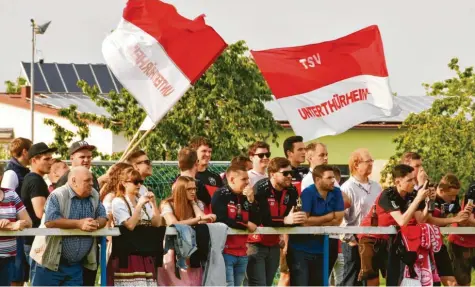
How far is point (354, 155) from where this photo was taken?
605 inches

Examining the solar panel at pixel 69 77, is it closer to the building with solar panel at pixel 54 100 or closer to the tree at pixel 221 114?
the building with solar panel at pixel 54 100

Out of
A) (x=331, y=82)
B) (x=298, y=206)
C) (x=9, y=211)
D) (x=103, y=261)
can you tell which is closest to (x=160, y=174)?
(x=331, y=82)

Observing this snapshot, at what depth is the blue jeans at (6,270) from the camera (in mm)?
12984

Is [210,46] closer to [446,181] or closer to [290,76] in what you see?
[290,76]

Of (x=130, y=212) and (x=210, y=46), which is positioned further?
(x=210, y=46)

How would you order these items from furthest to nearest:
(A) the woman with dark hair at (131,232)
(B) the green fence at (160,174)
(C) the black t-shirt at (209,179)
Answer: (B) the green fence at (160,174), (C) the black t-shirt at (209,179), (A) the woman with dark hair at (131,232)

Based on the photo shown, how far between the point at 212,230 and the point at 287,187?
122cm

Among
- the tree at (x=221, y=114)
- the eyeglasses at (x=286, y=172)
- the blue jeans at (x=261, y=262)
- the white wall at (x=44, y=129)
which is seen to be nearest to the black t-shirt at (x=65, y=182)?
the blue jeans at (x=261, y=262)

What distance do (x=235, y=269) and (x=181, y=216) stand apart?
0.82m

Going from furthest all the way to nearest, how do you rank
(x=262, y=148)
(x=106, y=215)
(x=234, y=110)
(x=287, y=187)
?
(x=234, y=110) < (x=262, y=148) < (x=287, y=187) < (x=106, y=215)

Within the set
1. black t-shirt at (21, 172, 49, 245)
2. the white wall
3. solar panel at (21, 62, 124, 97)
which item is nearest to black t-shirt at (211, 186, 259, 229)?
black t-shirt at (21, 172, 49, 245)

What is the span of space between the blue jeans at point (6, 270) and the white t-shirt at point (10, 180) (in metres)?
1.11

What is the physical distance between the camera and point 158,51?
54.2 ft

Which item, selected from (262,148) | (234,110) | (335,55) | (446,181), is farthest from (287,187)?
(234,110)
